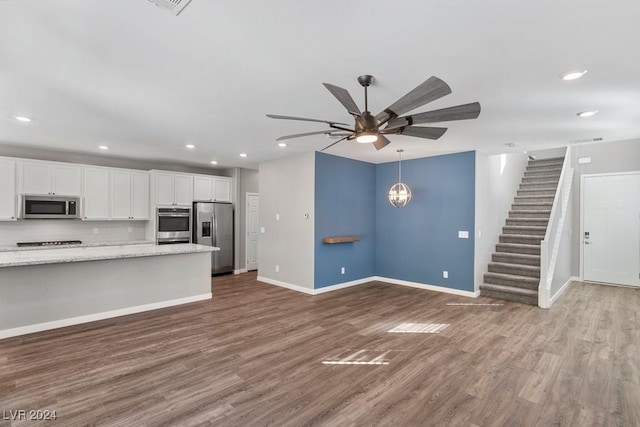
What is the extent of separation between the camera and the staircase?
5.34m

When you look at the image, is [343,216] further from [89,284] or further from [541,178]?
[541,178]

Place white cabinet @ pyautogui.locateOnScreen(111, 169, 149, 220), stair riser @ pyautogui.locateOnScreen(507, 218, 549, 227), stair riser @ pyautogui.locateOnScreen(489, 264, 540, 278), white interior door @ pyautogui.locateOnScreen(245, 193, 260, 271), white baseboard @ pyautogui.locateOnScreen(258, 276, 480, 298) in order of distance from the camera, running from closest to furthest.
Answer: stair riser @ pyautogui.locateOnScreen(489, 264, 540, 278), white baseboard @ pyautogui.locateOnScreen(258, 276, 480, 298), white cabinet @ pyautogui.locateOnScreen(111, 169, 149, 220), stair riser @ pyautogui.locateOnScreen(507, 218, 549, 227), white interior door @ pyautogui.locateOnScreen(245, 193, 260, 271)

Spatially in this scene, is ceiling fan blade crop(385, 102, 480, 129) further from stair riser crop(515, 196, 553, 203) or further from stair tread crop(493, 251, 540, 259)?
stair riser crop(515, 196, 553, 203)

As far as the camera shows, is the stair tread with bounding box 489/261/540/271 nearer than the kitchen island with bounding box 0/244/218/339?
No

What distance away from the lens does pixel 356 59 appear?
228 centimetres

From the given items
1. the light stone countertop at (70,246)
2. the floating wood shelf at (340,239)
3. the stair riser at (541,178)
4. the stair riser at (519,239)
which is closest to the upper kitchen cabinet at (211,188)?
the light stone countertop at (70,246)

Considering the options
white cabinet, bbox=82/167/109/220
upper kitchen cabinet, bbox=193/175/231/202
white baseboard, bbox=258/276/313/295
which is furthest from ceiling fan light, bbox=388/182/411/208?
white cabinet, bbox=82/167/109/220

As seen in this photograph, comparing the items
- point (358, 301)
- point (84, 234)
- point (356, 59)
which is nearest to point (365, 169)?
point (358, 301)

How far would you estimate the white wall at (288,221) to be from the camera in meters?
5.71

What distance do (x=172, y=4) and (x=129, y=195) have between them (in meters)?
5.58

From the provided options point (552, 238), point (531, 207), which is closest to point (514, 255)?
point (552, 238)

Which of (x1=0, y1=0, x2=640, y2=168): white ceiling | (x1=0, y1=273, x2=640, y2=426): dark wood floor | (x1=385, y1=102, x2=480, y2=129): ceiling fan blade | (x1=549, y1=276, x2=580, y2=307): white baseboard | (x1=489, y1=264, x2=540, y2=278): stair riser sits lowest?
(x1=0, y1=273, x2=640, y2=426): dark wood floor

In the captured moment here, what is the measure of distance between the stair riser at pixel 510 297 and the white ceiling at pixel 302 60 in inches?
106

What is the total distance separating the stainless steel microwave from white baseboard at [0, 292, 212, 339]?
2.41m
